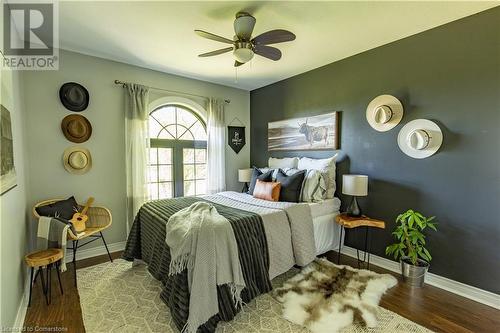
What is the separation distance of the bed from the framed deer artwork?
3.01 feet

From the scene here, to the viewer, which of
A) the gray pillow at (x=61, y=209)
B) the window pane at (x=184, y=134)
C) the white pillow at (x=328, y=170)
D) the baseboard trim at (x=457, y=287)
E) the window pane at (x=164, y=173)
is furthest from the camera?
the window pane at (x=184, y=134)

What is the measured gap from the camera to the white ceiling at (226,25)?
209 cm

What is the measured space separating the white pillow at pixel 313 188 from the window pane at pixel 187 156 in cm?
211

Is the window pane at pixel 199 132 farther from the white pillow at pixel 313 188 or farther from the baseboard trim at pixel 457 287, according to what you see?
the baseboard trim at pixel 457 287

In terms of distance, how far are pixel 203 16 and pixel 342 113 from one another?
85.8 inches

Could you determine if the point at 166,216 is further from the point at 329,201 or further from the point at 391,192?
the point at 391,192

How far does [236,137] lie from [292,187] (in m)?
2.01

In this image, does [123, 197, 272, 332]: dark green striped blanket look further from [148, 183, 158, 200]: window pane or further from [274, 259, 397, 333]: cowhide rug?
[148, 183, 158, 200]: window pane

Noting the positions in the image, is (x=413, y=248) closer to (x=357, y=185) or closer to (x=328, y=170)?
(x=357, y=185)

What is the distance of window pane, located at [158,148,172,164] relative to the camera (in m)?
3.83

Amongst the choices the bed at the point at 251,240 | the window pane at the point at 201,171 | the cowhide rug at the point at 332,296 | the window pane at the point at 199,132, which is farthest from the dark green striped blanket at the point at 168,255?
the window pane at the point at 199,132

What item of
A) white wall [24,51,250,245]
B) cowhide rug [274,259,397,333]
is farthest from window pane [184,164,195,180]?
cowhide rug [274,259,397,333]

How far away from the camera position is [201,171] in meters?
4.30

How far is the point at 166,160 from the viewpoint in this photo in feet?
12.8
